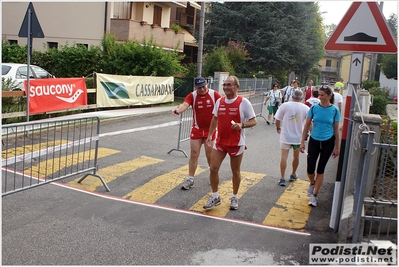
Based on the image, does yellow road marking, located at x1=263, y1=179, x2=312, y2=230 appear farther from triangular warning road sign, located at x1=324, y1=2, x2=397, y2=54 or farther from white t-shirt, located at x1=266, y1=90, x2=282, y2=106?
white t-shirt, located at x1=266, y1=90, x2=282, y2=106

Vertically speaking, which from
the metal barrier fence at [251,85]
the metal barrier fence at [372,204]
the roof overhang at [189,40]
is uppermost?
the roof overhang at [189,40]

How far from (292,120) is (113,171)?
11.1 feet

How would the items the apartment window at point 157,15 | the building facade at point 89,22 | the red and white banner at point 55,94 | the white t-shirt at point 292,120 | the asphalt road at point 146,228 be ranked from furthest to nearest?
1. the apartment window at point 157,15
2. the building facade at point 89,22
3. the red and white banner at point 55,94
4. the white t-shirt at point 292,120
5. the asphalt road at point 146,228

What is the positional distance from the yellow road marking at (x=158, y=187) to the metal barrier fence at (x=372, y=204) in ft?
10.0

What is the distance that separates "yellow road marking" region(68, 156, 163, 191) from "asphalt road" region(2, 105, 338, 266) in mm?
135

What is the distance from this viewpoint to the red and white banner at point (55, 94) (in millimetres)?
12000

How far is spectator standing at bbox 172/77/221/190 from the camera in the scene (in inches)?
273

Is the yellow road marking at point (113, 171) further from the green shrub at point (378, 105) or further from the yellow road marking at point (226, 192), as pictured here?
the green shrub at point (378, 105)

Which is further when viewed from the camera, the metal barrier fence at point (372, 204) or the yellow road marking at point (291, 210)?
the yellow road marking at point (291, 210)

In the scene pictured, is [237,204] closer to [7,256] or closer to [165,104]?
[7,256]

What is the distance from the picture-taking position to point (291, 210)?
6.26 meters

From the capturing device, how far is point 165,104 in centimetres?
2017

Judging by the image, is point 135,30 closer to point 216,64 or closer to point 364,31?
point 216,64

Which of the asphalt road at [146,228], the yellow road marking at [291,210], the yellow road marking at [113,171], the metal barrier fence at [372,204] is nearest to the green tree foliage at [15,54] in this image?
the yellow road marking at [113,171]
